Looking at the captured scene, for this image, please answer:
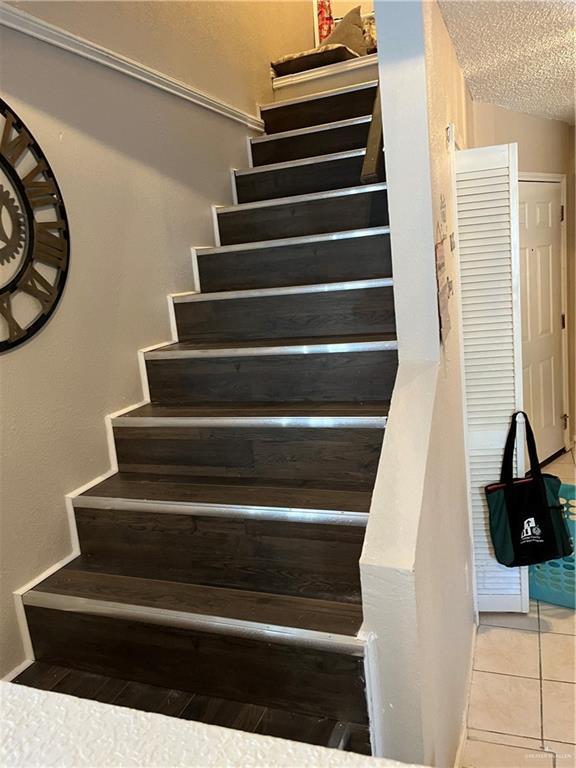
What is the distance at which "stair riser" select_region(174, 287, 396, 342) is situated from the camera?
7.50ft

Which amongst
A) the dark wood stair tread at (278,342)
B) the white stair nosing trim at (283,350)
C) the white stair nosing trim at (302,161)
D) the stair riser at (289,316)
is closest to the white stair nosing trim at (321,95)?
the white stair nosing trim at (302,161)

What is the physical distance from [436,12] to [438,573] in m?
1.63

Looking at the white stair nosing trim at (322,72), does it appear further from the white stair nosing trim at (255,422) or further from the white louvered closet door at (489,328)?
the white stair nosing trim at (255,422)

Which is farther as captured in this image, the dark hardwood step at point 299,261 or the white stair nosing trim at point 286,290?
the dark hardwood step at point 299,261

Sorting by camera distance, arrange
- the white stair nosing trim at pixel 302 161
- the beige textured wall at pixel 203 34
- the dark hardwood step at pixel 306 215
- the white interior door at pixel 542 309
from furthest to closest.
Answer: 1. the white interior door at pixel 542 309
2. the white stair nosing trim at pixel 302 161
3. the dark hardwood step at pixel 306 215
4. the beige textured wall at pixel 203 34

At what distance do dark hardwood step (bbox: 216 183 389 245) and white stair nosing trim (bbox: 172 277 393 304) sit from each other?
0.35 meters

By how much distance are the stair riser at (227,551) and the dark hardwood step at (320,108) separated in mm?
2423

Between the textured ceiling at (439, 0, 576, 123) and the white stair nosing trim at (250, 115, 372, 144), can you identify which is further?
the white stair nosing trim at (250, 115, 372, 144)

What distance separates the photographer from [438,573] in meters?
1.70

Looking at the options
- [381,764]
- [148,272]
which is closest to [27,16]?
[148,272]

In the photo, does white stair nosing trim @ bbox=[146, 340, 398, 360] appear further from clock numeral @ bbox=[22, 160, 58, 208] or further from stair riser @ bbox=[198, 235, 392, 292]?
clock numeral @ bbox=[22, 160, 58, 208]

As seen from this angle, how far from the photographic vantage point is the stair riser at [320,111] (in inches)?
130

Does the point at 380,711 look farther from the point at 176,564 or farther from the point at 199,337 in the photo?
the point at 199,337

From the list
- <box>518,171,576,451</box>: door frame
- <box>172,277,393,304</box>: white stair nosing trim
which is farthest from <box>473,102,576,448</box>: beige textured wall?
<box>172,277,393,304</box>: white stair nosing trim
